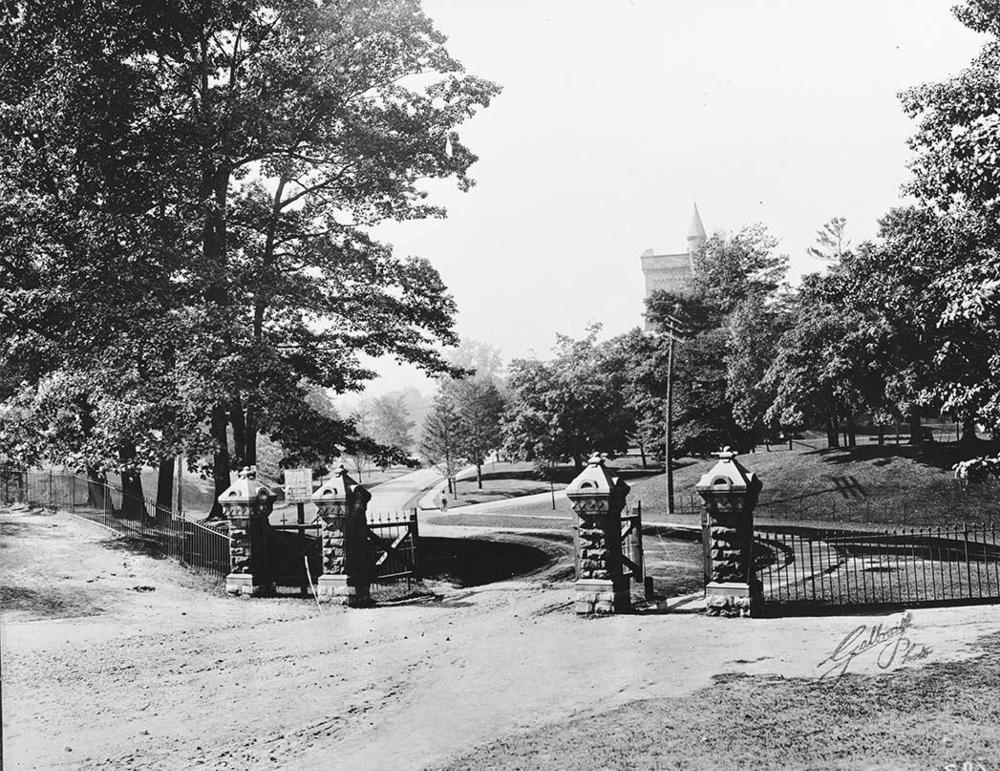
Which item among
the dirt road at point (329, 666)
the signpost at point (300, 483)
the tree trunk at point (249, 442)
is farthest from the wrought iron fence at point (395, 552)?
the tree trunk at point (249, 442)

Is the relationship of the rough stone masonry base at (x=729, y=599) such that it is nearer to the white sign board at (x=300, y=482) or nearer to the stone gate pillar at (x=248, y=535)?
the stone gate pillar at (x=248, y=535)

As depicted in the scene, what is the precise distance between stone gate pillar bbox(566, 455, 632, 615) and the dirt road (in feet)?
1.45

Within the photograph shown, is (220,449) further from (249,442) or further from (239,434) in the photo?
(249,442)

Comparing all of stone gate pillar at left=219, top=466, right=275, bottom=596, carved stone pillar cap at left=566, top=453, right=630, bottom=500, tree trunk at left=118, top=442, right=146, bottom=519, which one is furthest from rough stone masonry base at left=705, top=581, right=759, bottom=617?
tree trunk at left=118, top=442, right=146, bottom=519

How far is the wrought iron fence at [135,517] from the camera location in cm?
1675

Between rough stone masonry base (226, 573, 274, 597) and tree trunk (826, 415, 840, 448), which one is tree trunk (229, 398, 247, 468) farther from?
tree trunk (826, 415, 840, 448)

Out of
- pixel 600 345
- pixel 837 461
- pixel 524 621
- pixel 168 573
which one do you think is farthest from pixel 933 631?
pixel 600 345

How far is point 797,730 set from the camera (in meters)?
6.74

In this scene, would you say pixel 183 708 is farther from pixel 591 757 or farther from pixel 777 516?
pixel 777 516

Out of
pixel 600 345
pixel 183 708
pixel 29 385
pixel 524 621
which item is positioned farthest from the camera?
pixel 600 345

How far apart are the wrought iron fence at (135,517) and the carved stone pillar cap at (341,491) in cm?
311

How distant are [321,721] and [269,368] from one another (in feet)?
31.1

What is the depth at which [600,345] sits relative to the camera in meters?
40.5

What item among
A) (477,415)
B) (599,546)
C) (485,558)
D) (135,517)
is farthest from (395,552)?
(477,415)
